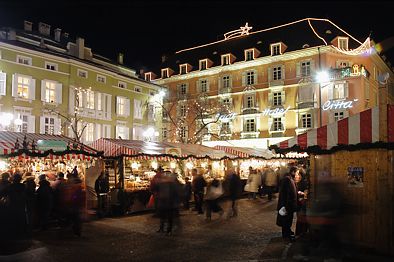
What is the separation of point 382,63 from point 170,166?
106ft

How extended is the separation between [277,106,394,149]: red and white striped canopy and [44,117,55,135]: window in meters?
20.4

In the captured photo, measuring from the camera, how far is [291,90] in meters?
38.7

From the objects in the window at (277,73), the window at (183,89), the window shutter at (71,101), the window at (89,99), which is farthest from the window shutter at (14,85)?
the window at (277,73)

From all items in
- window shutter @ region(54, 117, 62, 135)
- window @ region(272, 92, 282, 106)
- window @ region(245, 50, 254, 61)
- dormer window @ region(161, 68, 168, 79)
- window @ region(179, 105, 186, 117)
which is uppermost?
window @ region(245, 50, 254, 61)

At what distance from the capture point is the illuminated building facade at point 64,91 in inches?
961

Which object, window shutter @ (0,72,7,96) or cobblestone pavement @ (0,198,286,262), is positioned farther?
window shutter @ (0,72,7,96)

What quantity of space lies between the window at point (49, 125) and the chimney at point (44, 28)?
33.0 ft

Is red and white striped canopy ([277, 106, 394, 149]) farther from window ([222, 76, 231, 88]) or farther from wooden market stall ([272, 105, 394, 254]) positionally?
window ([222, 76, 231, 88])

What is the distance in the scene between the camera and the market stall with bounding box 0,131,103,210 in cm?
1344

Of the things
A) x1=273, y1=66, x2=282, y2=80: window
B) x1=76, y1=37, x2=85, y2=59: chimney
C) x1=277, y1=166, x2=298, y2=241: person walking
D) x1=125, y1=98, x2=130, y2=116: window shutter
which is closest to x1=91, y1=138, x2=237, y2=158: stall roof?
x1=277, y1=166, x2=298, y2=241: person walking

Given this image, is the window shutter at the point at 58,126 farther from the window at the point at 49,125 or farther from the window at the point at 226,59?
the window at the point at 226,59

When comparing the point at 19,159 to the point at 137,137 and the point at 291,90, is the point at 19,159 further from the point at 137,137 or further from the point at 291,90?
the point at 291,90

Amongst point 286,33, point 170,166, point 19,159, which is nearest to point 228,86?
point 286,33

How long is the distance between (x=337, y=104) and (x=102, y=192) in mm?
26404
